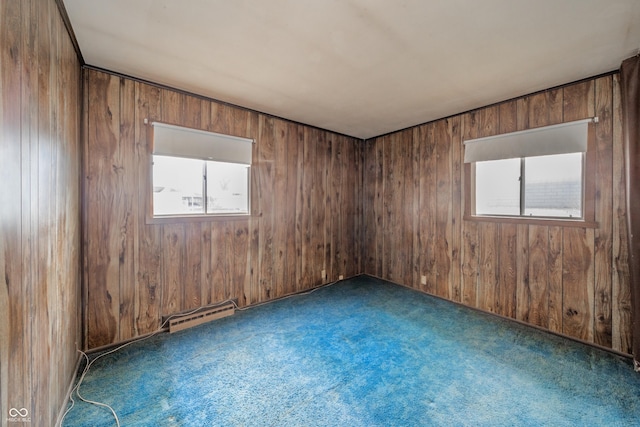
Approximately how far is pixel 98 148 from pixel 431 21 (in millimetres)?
2860

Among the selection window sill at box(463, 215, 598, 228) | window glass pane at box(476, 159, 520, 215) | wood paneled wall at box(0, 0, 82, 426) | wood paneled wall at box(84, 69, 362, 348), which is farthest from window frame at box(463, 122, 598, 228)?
wood paneled wall at box(0, 0, 82, 426)

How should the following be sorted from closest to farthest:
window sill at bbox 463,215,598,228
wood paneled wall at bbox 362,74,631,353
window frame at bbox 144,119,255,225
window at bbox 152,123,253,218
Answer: wood paneled wall at bbox 362,74,631,353
window sill at bbox 463,215,598,228
window frame at bbox 144,119,255,225
window at bbox 152,123,253,218

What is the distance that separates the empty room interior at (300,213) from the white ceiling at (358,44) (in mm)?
19

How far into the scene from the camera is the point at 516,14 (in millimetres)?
1554

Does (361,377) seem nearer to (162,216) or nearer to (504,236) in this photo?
(504,236)

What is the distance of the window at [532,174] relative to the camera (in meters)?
2.39

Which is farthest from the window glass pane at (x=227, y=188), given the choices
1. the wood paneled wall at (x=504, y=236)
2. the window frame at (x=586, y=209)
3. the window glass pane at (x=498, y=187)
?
the window frame at (x=586, y=209)

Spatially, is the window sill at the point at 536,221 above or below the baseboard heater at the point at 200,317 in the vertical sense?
above

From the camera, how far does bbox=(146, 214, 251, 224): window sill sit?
8.23ft

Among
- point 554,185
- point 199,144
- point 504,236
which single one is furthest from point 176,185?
point 554,185

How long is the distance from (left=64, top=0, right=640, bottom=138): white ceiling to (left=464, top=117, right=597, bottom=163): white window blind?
16.9 inches

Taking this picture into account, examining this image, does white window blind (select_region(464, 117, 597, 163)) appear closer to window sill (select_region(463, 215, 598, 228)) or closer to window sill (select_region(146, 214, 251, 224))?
window sill (select_region(463, 215, 598, 228))

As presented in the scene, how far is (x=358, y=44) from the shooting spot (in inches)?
72.6

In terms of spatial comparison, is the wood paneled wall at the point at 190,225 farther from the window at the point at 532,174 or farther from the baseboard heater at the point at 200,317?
the window at the point at 532,174
